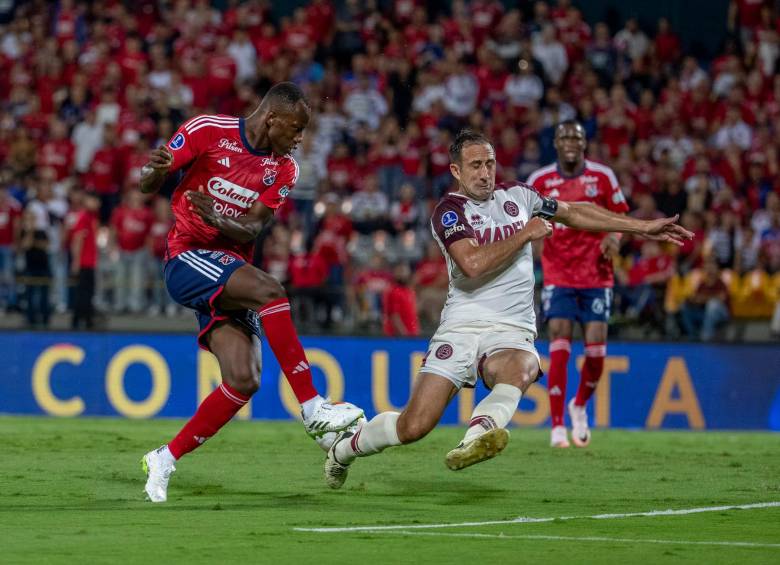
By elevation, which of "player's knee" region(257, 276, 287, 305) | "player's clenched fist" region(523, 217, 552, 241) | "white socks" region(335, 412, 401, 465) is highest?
"player's clenched fist" region(523, 217, 552, 241)

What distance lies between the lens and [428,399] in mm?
8414

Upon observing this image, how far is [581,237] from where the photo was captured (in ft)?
42.1

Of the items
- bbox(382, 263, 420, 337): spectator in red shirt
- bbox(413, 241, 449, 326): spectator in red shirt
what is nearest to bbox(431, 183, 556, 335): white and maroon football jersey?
bbox(382, 263, 420, 337): spectator in red shirt

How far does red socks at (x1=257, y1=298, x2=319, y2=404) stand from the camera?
8594mm

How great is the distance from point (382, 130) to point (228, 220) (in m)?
14.0

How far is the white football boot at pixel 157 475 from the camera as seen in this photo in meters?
8.52

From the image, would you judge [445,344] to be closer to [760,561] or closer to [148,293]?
[760,561]

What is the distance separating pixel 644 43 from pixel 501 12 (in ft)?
8.55

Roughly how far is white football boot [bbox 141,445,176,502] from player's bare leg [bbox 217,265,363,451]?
0.90 meters

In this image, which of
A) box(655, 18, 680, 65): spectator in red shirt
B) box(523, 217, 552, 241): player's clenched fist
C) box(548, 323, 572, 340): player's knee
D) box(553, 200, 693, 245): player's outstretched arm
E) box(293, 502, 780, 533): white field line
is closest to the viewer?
Answer: box(293, 502, 780, 533): white field line

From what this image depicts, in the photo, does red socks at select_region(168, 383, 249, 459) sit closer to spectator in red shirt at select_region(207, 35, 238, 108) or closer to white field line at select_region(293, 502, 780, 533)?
white field line at select_region(293, 502, 780, 533)

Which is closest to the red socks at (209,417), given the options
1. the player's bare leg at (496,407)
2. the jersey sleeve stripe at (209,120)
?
the player's bare leg at (496,407)

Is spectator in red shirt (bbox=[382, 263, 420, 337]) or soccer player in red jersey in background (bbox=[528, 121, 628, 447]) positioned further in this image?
spectator in red shirt (bbox=[382, 263, 420, 337])

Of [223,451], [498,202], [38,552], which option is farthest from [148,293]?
[38,552]
